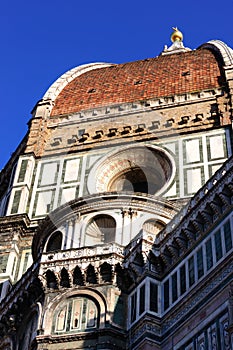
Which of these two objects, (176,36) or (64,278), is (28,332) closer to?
(64,278)

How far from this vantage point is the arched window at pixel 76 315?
21109mm

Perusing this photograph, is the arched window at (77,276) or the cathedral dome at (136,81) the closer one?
the arched window at (77,276)

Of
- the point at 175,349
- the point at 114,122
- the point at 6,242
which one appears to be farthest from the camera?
the point at 114,122

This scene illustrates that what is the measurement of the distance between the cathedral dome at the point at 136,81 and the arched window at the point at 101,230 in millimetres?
12226

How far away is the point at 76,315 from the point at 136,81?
19404mm

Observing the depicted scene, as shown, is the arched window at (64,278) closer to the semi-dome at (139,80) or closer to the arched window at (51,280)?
the arched window at (51,280)

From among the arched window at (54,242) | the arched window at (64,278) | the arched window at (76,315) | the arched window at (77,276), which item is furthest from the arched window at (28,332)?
the arched window at (54,242)

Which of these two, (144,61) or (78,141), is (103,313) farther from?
(144,61)

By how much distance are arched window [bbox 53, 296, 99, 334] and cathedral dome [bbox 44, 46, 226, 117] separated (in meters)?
16.5

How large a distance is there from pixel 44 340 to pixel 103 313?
6.16 ft

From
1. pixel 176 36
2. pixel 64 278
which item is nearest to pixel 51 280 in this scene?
pixel 64 278

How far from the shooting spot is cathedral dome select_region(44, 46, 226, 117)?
1433 inches

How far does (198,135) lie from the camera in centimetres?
3212

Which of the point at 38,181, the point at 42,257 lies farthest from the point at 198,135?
the point at 42,257
